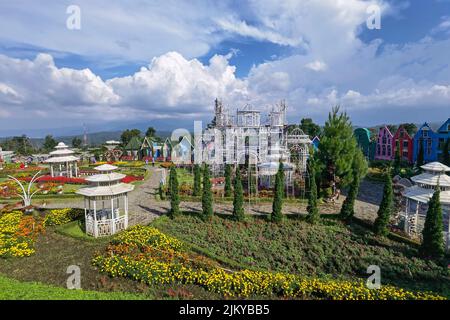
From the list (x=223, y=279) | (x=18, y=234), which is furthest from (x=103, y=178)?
(x=223, y=279)

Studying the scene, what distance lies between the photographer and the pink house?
1535 inches

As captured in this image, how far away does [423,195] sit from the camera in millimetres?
14859

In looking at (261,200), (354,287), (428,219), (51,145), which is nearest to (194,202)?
(261,200)

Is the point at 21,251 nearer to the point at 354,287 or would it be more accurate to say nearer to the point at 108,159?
the point at 354,287

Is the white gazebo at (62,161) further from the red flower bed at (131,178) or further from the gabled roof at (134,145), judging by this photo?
the gabled roof at (134,145)

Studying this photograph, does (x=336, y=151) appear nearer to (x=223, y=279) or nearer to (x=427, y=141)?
(x=223, y=279)

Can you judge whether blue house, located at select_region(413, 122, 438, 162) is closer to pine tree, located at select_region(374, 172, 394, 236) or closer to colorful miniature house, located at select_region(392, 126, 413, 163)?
colorful miniature house, located at select_region(392, 126, 413, 163)

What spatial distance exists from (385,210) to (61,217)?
64.8ft

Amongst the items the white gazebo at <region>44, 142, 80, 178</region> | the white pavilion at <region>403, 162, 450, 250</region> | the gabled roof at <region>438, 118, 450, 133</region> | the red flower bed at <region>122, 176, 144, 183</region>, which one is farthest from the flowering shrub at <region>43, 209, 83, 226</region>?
the gabled roof at <region>438, 118, 450, 133</region>

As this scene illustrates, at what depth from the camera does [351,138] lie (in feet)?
68.7

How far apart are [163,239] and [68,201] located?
13.7 m

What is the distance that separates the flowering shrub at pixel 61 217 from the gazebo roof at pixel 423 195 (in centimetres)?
2142

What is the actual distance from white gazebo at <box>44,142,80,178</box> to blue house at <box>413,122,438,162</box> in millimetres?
44690

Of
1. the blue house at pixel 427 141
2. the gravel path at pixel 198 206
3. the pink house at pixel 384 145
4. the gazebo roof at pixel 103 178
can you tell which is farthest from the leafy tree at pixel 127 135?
the blue house at pixel 427 141
